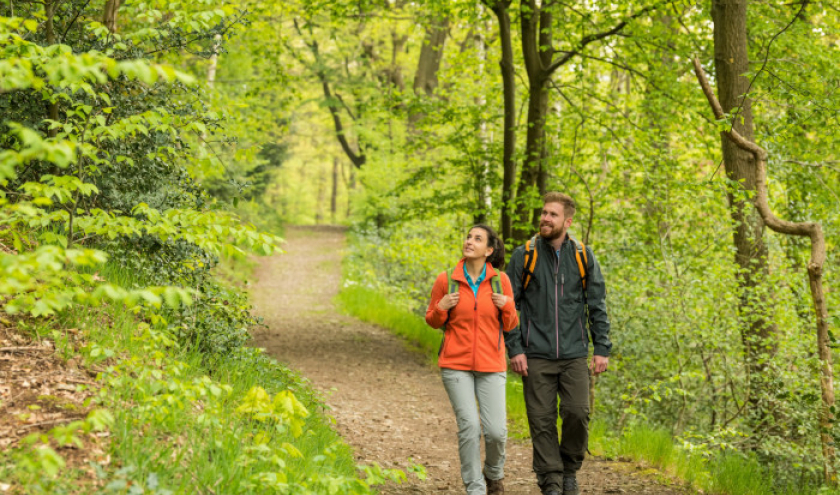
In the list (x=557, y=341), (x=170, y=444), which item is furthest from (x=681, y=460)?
(x=170, y=444)

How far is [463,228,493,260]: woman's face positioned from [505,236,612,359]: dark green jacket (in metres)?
0.40

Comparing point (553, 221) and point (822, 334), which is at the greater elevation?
point (553, 221)

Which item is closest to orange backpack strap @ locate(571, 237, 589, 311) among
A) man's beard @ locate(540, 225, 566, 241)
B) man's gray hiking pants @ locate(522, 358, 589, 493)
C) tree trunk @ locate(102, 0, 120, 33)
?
man's beard @ locate(540, 225, 566, 241)

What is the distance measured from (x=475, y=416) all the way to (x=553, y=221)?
5.13 ft

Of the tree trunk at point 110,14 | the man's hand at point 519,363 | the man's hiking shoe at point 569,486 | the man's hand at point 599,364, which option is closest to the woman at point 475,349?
the man's hand at point 519,363

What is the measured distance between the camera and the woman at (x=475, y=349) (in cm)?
458

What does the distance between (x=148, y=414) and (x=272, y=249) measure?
1126 mm

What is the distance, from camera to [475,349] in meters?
4.61

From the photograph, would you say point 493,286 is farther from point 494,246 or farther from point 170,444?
point 170,444

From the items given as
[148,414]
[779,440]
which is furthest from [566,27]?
[148,414]

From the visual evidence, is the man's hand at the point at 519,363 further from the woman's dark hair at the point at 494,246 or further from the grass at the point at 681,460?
the grass at the point at 681,460

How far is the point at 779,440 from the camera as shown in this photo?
623 cm

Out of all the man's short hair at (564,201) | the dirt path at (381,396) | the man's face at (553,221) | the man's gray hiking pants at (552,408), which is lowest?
the dirt path at (381,396)

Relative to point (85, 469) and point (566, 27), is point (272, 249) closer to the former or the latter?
point (85, 469)
